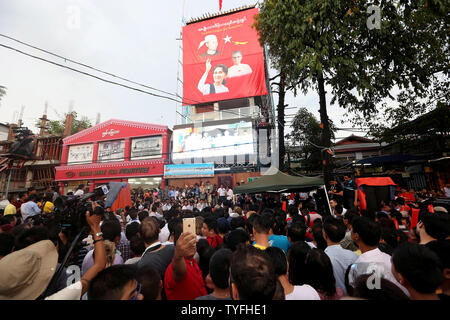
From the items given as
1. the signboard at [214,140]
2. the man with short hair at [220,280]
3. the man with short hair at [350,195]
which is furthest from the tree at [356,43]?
the signboard at [214,140]

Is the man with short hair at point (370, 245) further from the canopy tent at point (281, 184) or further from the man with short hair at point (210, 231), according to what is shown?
the canopy tent at point (281, 184)

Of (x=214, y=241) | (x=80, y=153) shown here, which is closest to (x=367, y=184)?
(x=214, y=241)

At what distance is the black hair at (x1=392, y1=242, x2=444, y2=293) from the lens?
1.57 m

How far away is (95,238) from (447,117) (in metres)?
16.2

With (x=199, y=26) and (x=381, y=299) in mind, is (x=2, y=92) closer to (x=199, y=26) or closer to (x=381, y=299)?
(x=199, y=26)

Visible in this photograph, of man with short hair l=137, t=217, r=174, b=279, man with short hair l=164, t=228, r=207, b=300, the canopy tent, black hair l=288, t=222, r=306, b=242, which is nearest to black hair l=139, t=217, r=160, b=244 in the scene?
man with short hair l=137, t=217, r=174, b=279

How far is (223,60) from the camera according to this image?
26062 mm

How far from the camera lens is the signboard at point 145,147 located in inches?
966

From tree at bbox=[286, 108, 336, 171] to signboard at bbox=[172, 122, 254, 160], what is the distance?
15.0 ft

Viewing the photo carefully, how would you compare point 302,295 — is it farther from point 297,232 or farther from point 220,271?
point 297,232

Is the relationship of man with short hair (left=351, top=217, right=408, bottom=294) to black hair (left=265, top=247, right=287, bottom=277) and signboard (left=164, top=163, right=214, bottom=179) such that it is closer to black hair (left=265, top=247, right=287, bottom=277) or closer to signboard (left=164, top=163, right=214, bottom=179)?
black hair (left=265, top=247, right=287, bottom=277)

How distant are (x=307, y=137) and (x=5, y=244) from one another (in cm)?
2121

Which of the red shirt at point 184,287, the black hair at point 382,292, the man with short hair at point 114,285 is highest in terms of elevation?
the man with short hair at point 114,285

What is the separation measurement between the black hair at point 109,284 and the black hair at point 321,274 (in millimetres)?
1750
